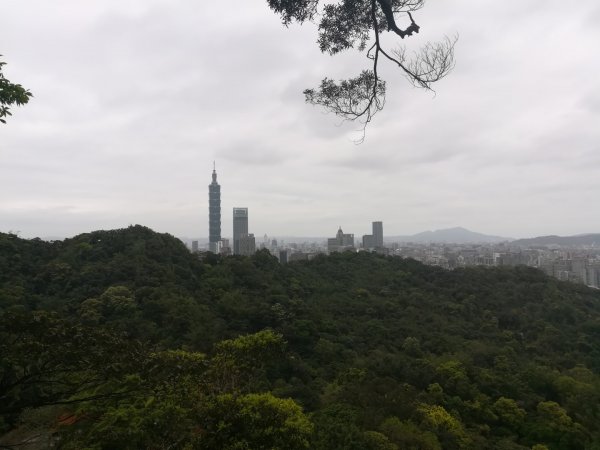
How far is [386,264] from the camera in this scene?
28547 millimetres

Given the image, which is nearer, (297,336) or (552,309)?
(297,336)

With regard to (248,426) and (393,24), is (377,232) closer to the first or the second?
(248,426)

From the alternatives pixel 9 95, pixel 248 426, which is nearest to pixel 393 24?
pixel 9 95

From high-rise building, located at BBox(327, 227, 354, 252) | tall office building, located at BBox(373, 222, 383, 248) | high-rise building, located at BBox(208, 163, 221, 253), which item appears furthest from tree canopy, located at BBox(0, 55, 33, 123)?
tall office building, located at BBox(373, 222, 383, 248)

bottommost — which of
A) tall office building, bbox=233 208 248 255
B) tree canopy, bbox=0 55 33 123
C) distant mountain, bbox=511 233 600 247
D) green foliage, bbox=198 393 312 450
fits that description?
green foliage, bbox=198 393 312 450

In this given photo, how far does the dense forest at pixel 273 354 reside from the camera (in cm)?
329

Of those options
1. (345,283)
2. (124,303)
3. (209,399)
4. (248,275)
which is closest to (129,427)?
(209,399)

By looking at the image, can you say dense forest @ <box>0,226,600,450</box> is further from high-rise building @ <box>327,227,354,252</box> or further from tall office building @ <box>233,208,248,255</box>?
tall office building @ <box>233,208,248,255</box>

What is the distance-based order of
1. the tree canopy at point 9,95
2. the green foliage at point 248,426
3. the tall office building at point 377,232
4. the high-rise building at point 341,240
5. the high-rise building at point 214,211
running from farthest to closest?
1. the tall office building at point 377,232
2. the high-rise building at point 214,211
3. the high-rise building at point 341,240
4. the green foliage at point 248,426
5. the tree canopy at point 9,95

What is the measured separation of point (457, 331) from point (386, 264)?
966cm

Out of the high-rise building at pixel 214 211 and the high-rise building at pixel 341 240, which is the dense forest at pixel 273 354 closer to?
the high-rise building at pixel 341 240

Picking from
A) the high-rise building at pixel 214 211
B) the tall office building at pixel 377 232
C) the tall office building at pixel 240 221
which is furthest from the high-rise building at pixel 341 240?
the high-rise building at pixel 214 211

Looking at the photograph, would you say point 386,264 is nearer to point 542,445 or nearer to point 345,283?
point 345,283

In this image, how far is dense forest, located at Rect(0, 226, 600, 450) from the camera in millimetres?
3287
